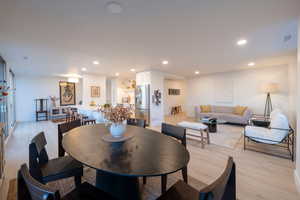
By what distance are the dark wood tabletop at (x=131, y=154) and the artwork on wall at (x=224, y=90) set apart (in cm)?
625

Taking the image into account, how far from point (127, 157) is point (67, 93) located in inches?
331

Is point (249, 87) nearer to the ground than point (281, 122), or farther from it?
farther from it

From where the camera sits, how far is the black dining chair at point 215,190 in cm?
69

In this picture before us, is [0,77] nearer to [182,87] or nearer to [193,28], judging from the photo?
[193,28]

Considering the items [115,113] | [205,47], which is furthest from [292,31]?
[115,113]

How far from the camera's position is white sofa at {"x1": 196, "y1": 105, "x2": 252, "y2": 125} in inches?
218

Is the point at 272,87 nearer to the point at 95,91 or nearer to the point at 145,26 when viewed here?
the point at 145,26

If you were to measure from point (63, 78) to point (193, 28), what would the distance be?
8.17 m

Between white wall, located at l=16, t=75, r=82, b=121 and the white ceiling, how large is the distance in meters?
4.35

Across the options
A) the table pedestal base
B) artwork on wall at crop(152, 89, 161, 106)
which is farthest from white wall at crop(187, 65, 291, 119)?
the table pedestal base

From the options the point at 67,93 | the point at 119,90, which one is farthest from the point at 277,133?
the point at 67,93

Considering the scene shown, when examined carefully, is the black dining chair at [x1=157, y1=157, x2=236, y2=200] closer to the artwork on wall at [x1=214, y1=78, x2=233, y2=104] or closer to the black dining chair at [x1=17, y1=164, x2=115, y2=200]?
the black dining chair at [x1=17, y1=164, x2=115, y2=200]

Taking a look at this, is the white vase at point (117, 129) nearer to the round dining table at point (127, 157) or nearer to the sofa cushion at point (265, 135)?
the round dining table at point (127, 157)

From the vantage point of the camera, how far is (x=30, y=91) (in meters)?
7.12
